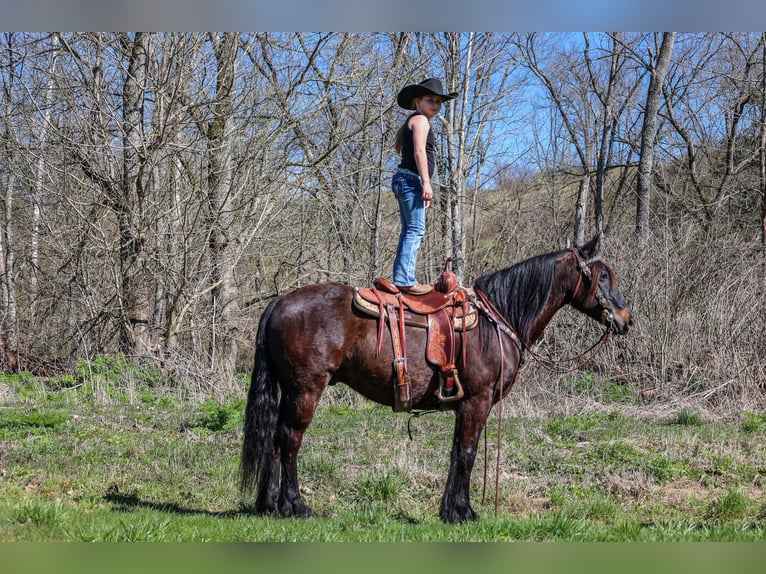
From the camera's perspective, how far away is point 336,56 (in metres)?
14.2

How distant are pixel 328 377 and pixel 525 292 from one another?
1.86 meters

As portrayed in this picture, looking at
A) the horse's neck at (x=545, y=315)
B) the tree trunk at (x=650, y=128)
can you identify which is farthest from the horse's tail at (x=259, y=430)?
the tree trunk at (x=650, y=128)

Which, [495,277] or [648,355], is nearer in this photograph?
[495,277]

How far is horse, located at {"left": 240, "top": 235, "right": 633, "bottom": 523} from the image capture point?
226 inches

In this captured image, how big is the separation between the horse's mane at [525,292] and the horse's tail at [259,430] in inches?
79.6

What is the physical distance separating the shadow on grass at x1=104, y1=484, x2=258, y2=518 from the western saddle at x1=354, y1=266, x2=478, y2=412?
162 cm

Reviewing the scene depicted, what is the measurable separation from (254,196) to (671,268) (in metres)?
7.40

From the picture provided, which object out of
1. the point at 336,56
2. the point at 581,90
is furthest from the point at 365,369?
the point at 581,90

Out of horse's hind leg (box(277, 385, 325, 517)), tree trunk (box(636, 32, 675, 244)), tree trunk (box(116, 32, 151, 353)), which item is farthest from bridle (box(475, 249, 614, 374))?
tree trunk (box(636, 32, 675, 244))

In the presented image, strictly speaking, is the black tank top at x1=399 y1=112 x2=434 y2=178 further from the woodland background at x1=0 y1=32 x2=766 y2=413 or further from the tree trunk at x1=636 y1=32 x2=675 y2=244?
the tree trunk at x1=636 y1=32 x2=675 y2=244

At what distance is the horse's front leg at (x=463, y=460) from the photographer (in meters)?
5.77

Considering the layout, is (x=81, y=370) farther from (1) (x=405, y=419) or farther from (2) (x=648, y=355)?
(2) (x=648, y=355)

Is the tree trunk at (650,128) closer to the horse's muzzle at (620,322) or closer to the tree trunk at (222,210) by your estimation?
the tree trunk at (222,210)

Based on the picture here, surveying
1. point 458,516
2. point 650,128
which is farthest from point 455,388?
point 650,128
